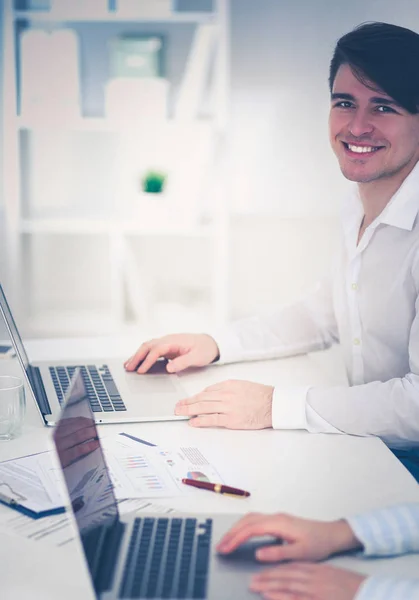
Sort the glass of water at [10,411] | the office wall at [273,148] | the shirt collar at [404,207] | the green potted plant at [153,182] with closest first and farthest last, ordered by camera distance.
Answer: the glass of water at [10,411]
the shirt collar at [404,207]
the green potted plant at [153,182]
the office wall at [273,148]

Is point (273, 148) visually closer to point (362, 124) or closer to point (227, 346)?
point (362, 124)

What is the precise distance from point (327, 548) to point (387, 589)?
0.09m

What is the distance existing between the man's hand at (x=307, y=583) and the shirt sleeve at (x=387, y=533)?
0.21 feet

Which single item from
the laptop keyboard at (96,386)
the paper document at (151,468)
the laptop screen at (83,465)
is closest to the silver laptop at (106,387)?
the laptop keyboard at (96,386)

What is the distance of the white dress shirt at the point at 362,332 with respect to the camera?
49.9 inches

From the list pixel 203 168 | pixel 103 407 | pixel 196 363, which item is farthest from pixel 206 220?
pixel 103 407

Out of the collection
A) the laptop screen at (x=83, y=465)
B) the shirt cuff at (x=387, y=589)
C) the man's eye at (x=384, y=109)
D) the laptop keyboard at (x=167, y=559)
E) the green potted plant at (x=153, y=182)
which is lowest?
the laptop keyboard at (x=167, y=559)

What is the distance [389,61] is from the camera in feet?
5.17

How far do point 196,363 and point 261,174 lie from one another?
2077 millimetres

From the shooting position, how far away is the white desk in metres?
0.84

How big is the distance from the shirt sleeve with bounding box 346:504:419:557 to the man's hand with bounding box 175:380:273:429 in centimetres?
37

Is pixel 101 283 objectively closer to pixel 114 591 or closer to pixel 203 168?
pixel 203 168

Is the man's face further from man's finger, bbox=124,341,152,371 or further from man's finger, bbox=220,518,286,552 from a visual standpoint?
man's finger, bbox=220,518,286,552

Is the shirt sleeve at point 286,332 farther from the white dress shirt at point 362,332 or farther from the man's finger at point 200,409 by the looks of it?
the man's finger at point 200,409
